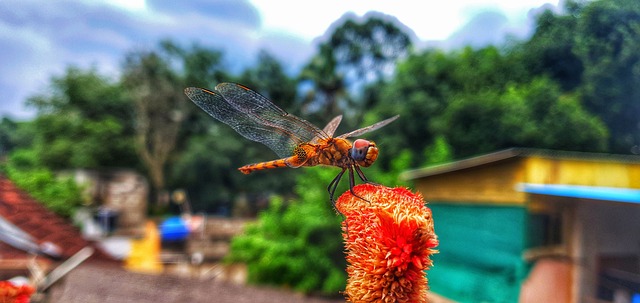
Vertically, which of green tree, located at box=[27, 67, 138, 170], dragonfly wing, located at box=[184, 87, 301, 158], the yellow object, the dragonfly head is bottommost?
the yellow object

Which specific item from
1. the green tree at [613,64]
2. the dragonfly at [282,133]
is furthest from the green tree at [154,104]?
the dragonfly at [282,133]

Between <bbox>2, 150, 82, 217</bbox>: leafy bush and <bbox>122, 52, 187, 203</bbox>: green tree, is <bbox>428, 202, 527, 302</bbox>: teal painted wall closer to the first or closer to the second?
<bbox>2, 150, 82, 217</bbox>: leafy bush

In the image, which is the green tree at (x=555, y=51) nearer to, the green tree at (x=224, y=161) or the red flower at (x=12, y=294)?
the green tree at (x=224, y=161)

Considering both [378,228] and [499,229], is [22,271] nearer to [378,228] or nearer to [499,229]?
[378,228]

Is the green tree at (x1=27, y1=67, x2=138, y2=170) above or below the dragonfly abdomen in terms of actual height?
above

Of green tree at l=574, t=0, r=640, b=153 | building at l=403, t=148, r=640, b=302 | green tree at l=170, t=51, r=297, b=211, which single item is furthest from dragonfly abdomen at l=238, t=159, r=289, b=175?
green tree at l=170, t=51, r=297, b=211

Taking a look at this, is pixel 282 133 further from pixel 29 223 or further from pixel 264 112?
pixel 29 223

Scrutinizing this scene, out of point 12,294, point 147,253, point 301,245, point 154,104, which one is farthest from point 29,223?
point 154,104
